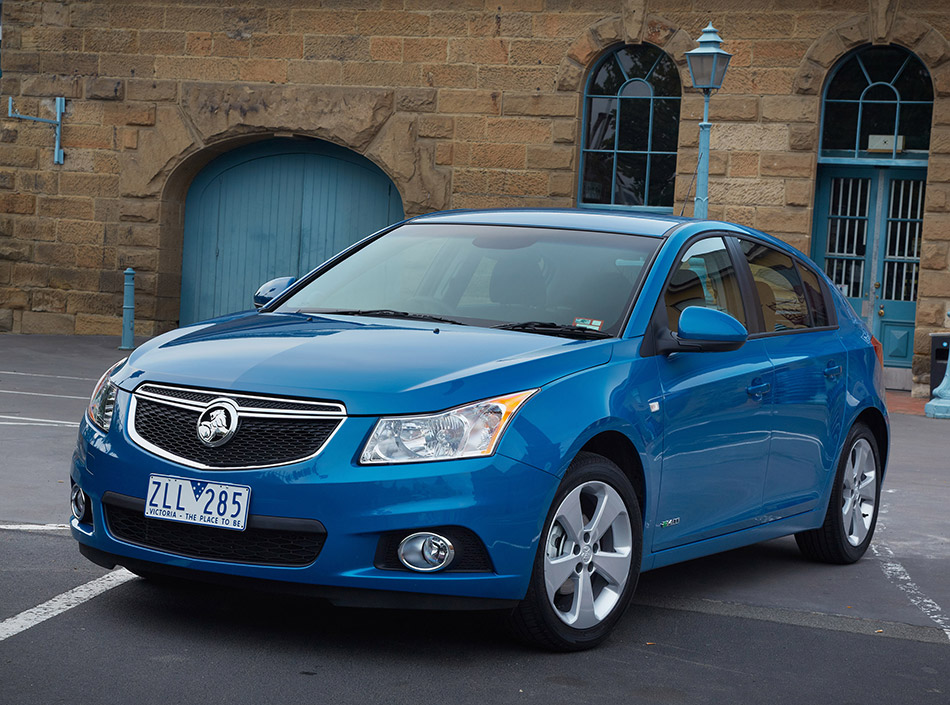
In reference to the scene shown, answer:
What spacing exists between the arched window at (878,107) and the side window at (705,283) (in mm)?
10902

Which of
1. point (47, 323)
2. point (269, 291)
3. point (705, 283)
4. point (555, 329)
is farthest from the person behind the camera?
point (47, 323)

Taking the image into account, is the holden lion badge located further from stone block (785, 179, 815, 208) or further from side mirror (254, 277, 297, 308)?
stone block (785, 179, 815, 208)

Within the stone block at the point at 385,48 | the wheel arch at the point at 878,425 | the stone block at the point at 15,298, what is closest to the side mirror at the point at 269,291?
the wheel arch at the point at 878,425

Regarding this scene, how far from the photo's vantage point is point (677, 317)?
5.79 m

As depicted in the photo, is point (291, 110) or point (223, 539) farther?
point (291, 110)

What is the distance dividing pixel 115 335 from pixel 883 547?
44.0ft

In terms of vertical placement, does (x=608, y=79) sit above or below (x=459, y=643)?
above

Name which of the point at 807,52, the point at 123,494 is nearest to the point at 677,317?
the point at 123,494

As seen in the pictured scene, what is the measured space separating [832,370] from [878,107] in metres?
10.5

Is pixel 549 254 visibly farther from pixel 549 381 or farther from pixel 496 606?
pixel 496 606

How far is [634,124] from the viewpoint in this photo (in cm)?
1741

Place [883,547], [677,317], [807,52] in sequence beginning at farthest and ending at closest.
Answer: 1. [807,52]
2. [883,547]
3. [677,317]

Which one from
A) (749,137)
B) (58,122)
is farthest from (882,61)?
(58,122)

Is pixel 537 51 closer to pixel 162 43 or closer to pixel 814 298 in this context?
pixel 162 43
